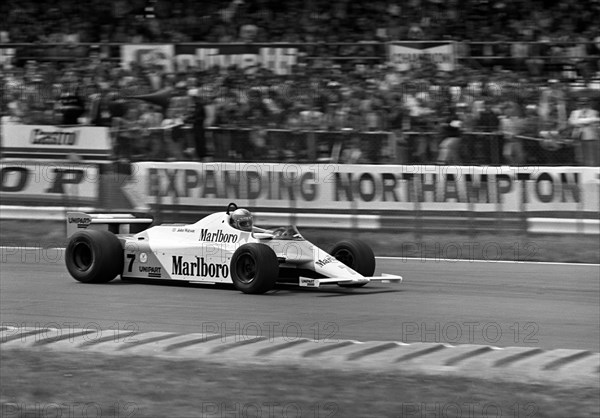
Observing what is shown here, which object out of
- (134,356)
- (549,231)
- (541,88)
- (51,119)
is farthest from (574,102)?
(134,356)

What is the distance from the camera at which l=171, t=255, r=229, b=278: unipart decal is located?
33.1 feet

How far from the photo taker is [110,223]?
36.0 feet

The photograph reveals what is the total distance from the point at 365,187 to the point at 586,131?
306cm

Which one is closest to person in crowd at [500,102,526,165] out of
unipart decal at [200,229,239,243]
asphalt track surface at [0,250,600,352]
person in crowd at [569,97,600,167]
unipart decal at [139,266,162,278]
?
person in crowd at [569,97,600,167]

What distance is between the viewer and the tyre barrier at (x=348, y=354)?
5.82 meters

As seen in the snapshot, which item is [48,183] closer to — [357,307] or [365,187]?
[365,187]

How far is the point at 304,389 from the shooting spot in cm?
552

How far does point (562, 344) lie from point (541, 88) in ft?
29.0

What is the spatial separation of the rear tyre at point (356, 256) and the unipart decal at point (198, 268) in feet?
3.79

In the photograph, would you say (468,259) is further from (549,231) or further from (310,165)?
(310,165)

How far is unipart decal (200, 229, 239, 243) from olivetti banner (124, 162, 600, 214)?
12.9 feet

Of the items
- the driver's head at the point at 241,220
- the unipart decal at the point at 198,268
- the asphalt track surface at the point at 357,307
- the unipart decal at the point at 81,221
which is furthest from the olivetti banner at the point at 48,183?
the driver's head at the point at 241,220

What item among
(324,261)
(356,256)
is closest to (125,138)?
(356,256)

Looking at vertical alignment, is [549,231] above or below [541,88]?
below
